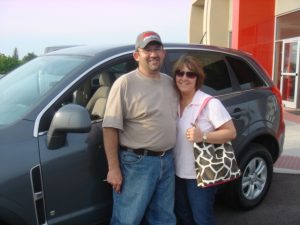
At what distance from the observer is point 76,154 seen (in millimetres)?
2771

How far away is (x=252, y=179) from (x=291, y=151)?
3260 millimetres

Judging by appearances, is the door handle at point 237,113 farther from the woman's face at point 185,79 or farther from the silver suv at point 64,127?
the woman's face at point 185,79

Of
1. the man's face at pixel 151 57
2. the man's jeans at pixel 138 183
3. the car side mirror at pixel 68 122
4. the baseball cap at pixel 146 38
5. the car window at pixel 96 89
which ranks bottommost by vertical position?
the man's jeans at pixel 138 183

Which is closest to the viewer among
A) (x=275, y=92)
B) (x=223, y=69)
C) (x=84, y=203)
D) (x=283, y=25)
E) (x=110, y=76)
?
(x=84, y=203)

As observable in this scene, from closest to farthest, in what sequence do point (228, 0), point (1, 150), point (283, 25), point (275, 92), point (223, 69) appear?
1. point (1, 150)
2. point (223, 69)
3. point (275, 92)
4. point (283, 25)
5. point (228, 0)

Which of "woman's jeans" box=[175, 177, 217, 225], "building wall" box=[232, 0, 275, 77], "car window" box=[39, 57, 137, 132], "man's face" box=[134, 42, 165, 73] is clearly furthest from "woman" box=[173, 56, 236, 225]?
"building wall" box=[232, 0, 275, 77]

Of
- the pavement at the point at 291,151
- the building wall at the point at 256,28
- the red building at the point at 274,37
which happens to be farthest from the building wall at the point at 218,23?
the pavement at the point at 291,151

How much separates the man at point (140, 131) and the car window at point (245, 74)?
1412 mm

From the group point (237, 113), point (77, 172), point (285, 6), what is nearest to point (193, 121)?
point (77, 172)

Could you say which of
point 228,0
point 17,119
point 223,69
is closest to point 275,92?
point 223,69

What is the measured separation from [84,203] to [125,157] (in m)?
0.43

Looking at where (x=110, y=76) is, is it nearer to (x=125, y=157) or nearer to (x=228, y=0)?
(x=125, y=157)

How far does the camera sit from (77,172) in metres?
2.78

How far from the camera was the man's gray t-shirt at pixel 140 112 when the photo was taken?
9.07 feet
